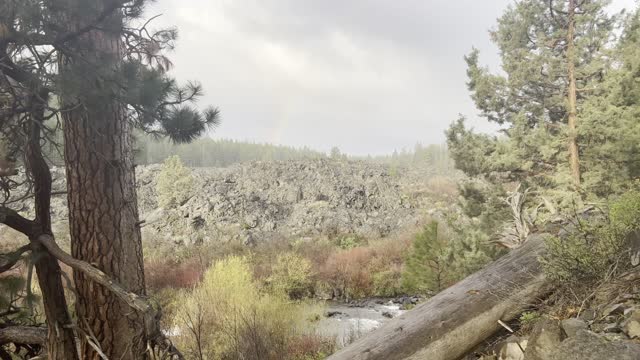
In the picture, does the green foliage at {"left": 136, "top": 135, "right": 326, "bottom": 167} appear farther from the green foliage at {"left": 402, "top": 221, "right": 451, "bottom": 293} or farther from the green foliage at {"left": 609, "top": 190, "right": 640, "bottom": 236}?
the green foliage at {"left": 609, "top": 190, "right": 640, "bottom": 236}

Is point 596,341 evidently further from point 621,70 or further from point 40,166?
point 621,70

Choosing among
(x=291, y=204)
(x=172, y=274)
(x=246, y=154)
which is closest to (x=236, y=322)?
(x=172, y=274)

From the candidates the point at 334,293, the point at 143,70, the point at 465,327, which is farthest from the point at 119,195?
the point at 334,293

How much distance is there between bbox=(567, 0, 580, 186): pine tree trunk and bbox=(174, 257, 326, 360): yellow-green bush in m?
6.37

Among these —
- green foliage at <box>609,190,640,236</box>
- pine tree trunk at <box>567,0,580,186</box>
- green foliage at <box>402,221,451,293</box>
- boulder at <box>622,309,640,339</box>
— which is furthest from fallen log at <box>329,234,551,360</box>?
green foliage at <box>402,221,451,293</box>

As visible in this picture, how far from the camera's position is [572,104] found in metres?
8.78

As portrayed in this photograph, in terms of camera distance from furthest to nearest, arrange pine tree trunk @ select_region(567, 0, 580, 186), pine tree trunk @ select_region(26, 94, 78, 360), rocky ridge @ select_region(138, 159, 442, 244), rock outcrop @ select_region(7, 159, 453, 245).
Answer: rocky ridge @ select_region(138, 159, 442, 244) → rock outcrop @ select_region(7, 159, 453, 245) → pine tree trunk @ select_region(567, 0, 580, 186) → pine tree trunk @ select_region(26, 94, 78, 360)

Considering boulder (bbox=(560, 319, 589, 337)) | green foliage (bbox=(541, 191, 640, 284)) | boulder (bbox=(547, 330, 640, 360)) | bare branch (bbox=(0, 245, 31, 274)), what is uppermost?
bare branch (bbox=(0, 245, 31, 274))

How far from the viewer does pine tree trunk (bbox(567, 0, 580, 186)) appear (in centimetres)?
861

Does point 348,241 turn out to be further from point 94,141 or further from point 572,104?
point 94,141

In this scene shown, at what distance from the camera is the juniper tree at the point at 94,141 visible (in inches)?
86.1

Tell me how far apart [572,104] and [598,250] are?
21.0ft

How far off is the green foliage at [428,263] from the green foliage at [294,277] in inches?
168

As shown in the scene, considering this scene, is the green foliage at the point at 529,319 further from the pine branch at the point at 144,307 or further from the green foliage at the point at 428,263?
the green foliage at the point at 428,263
